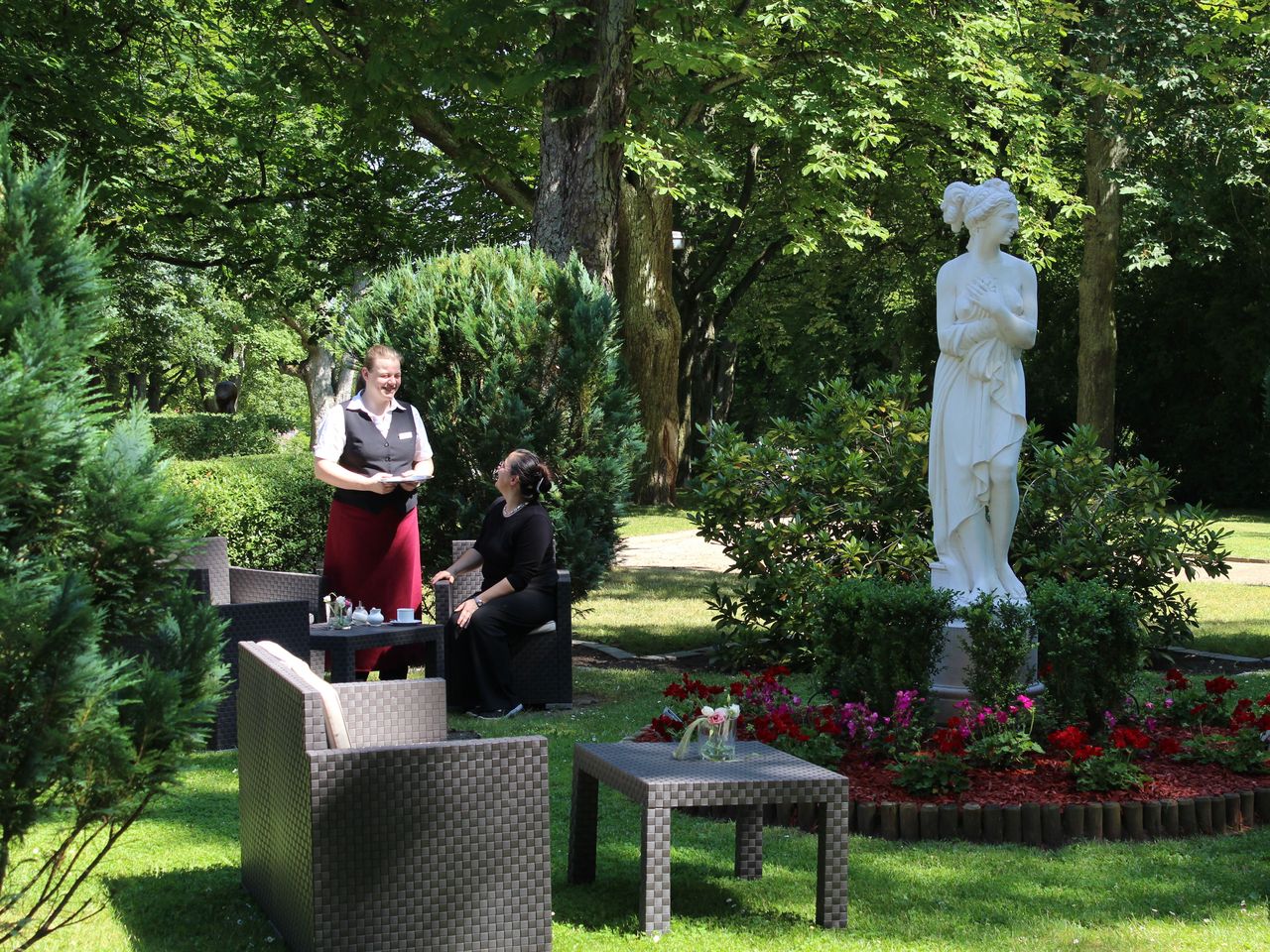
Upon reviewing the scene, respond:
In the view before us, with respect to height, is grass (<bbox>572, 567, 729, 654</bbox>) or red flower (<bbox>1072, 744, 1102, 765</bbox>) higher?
red flower (<bbox>1072, 744, 1102, 765</bbox>)

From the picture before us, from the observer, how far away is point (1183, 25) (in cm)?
2041

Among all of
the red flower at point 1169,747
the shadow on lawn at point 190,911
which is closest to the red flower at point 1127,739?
the red flower at point 1169,747

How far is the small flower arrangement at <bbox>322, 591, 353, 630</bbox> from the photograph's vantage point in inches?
314

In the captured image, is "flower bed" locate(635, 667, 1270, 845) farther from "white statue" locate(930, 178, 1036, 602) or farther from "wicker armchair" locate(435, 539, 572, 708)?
"wicker armchair" locate(435, 539, 572, 708)

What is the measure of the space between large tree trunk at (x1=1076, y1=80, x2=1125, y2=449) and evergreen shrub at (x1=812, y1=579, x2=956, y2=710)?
Answer: 663 inches

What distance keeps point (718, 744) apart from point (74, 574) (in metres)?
2.69

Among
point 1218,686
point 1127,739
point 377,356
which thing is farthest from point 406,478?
point 1218,686

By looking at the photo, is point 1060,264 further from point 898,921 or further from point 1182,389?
point 898,921

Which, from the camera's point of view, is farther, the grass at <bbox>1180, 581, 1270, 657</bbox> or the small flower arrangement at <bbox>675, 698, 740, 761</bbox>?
the grass at <bbox>1180, 581, 1270, 657</bbox>

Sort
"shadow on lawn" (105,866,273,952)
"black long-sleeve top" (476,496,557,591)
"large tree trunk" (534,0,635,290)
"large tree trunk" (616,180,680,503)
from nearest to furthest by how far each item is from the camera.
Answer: "shadow on lawn" (105,866,273,952), "black long-sleeve top" (476,496,557,591), "large tree trunk" (534,0,635,290), "large tree trunk" (616,180,680,503)

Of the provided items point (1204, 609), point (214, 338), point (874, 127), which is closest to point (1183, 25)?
point (874, 127)

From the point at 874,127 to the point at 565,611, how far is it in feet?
40.7

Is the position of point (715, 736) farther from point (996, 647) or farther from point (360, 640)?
point (360, 640)

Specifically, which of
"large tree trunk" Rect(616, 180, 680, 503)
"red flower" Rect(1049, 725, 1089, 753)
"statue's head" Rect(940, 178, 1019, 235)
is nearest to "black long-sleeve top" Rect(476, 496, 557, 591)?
"statue's head" Rect(940, 178, 1019, 235)
